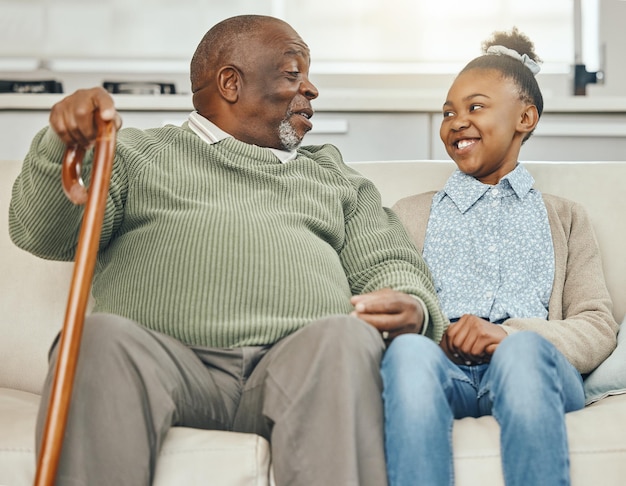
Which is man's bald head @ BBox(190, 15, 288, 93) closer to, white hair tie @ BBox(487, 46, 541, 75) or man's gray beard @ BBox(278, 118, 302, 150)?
man's gray beard @ BBox(278, 118, 302, 150)

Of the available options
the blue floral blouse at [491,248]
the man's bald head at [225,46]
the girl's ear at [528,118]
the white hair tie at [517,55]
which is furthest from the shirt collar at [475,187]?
the man's bald head at [225,46]

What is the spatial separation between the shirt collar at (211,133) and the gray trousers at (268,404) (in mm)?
596

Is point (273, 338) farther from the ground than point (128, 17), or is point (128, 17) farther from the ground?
point (128, 17)

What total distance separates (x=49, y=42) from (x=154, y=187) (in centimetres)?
185

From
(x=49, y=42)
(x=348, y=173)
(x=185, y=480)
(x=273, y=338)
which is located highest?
(x=49, y=42)

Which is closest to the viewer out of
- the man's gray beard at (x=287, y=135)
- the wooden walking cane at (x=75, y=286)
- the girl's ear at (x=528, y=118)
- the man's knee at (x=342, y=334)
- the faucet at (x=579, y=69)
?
the wooden walking cane at (x=75, y=286)

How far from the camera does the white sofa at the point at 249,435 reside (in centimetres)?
132

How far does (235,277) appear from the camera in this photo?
1553 mm

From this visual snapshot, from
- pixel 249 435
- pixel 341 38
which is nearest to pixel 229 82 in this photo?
pixel 249 435

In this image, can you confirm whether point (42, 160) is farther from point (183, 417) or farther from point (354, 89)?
point (354, 89)

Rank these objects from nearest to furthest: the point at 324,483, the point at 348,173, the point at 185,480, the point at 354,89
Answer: the point at 324,483 → the point at 185,480 → the point at 348,173 → the point at 354,89

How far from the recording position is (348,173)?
199 centimetres

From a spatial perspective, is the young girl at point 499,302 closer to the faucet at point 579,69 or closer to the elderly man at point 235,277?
the elderly man at point 235,277

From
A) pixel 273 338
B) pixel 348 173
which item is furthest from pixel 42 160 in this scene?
pixel 348 173
